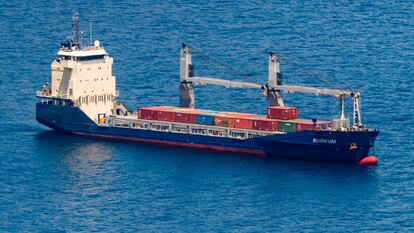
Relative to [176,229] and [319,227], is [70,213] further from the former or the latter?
[319,227]

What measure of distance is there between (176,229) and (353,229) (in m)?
17.2

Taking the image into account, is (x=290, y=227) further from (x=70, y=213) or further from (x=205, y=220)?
(x=70, y=213)

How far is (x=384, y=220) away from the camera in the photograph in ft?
642

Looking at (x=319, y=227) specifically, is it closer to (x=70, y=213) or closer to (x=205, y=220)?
(x=205, y=220)

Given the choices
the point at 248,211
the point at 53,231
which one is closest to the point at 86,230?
the point at 53,231

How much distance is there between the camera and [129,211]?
200 m

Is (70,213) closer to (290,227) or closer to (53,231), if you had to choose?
(53,231)

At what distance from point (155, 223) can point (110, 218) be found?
5.09 m

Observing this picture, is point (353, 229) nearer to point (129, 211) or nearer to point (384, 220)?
point (384, 220)

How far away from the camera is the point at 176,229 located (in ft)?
632

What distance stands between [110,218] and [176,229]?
26.5 feet

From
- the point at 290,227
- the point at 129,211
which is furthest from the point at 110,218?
the point at 290,227

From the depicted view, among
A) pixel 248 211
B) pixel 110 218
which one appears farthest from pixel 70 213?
pixel 248 211

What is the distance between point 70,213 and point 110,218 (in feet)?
14.9
